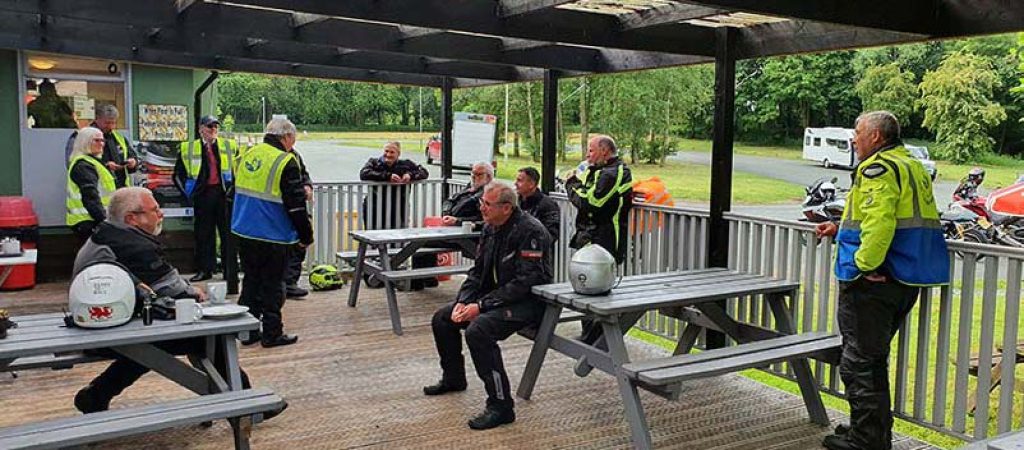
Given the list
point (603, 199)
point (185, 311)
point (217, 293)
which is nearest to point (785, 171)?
point (603, 199)

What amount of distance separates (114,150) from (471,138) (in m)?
3.72

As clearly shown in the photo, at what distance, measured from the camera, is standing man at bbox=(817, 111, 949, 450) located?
341 cm

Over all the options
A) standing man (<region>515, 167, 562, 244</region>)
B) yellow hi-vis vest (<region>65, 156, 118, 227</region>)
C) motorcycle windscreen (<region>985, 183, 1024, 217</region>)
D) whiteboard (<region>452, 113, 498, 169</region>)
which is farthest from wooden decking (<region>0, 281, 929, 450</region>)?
motorcycle windscreen (<region>985, 183, 1024, 217</region>)

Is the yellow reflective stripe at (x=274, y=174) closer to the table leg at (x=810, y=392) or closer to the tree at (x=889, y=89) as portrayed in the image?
the table leg at (x=810, y=392)

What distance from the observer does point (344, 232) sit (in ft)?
27.3

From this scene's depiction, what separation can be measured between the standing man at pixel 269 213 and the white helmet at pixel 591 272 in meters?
1.97

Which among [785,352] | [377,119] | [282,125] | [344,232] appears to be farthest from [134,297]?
[377,119]

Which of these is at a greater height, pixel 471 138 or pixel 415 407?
pixel 471 138

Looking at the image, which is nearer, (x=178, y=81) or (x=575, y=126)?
(x=178, y=81)

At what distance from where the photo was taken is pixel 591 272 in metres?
3.98

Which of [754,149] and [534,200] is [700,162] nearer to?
[754,149]

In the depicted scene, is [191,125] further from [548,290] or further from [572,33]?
[548,290]

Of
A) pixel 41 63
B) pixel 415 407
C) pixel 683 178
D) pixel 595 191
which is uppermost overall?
pixel 41 63

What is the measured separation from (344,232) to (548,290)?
15.2 feet
